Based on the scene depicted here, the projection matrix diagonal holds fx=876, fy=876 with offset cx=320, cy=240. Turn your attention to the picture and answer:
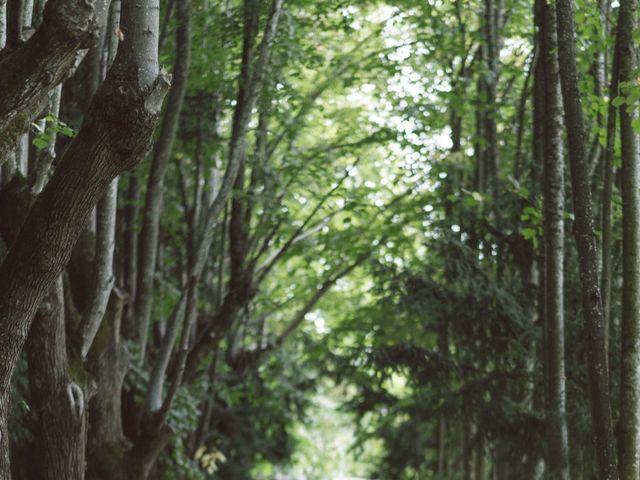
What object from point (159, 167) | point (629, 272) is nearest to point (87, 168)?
point (629, 272)

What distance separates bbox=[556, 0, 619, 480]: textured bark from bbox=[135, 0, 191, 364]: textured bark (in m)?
4.51

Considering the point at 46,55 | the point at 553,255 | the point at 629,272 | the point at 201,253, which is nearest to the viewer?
the point at 46,55

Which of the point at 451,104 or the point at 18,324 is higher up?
the point at 451,104

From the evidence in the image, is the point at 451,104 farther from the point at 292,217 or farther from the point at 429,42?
the point at 292,217

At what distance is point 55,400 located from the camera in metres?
6.70

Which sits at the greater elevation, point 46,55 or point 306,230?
point 306,230

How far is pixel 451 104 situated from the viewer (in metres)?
10.4

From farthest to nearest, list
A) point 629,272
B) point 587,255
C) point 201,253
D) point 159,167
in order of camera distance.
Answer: point 159,167 → point 201,253 → point 629,272 → point 587,255

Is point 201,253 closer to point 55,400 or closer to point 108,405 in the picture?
point 108,405

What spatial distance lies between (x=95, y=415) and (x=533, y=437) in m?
4.01

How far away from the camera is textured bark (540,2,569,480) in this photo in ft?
19.9

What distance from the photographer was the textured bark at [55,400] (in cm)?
663

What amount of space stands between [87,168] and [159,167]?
480 cm

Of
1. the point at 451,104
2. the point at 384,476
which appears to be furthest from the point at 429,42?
the point at 384,476
